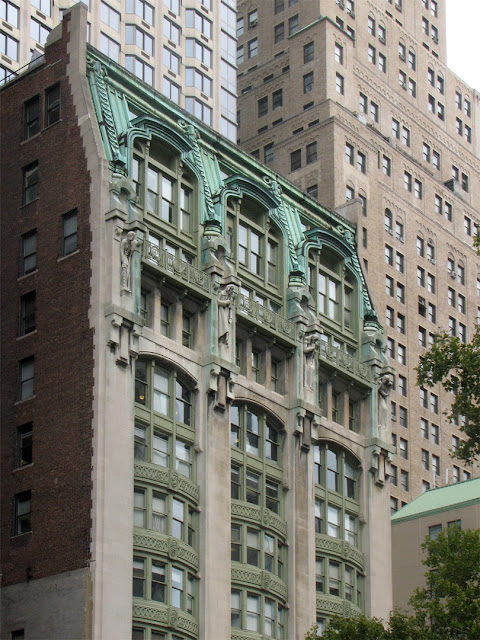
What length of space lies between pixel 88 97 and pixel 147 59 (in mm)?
43401

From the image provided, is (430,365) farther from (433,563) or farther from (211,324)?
(211,324)

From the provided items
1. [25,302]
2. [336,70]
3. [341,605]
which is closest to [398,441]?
[336,70]

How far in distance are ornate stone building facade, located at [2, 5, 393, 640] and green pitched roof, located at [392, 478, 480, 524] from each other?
1724cm

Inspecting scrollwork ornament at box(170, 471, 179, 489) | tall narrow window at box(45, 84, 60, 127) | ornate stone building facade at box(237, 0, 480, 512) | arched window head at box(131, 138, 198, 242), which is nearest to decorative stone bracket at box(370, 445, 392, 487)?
arched window head at box(131, 138, 198, 242)

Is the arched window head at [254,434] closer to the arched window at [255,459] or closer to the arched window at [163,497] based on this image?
the arched window at [255,459]

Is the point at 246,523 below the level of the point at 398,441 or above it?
below

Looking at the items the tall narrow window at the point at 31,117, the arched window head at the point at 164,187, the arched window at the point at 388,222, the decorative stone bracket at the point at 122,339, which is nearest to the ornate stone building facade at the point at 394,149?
the arched window at the point at 388,222

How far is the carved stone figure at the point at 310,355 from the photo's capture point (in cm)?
8444

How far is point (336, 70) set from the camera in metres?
141

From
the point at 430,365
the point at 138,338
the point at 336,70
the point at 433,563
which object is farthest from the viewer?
the point at 336,70

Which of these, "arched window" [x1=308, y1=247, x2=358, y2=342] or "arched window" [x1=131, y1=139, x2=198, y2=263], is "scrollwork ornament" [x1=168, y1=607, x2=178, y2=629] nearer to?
"arched window" [x1=131, y1=139, x2=198, y2=263]

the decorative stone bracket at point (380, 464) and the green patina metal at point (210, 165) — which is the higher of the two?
the green patina metal at point (210, 165)

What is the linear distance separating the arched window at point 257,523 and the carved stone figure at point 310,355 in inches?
140

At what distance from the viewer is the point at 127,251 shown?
73.8 m
